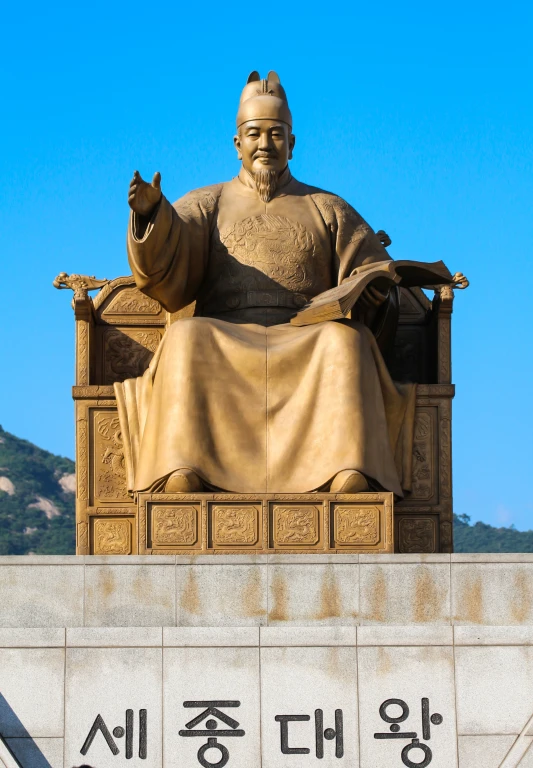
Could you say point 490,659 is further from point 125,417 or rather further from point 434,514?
point 125,417

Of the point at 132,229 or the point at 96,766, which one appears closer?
the point at 96,766

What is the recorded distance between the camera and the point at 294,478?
29.9 feet

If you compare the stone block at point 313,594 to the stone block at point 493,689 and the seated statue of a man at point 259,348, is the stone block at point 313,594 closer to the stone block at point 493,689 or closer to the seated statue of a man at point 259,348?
the stone block at point 493,689

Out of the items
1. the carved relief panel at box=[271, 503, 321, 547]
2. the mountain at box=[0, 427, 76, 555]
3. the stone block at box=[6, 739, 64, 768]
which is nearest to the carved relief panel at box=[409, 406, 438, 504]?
the carved relief panel at box=[271, 503, 321, 547]

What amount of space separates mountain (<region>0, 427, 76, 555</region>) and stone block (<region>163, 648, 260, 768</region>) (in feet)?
100

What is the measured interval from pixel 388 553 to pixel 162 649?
4.31 ft

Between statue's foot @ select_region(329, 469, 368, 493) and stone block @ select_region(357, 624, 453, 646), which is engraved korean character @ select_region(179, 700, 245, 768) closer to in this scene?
stone block @ select_region(357, 624, 453, 646)

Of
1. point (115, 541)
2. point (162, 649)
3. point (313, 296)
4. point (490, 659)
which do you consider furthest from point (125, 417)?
point (490, 659)

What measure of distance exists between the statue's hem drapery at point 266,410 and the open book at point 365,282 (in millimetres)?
105

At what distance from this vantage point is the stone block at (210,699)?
7.84 metres

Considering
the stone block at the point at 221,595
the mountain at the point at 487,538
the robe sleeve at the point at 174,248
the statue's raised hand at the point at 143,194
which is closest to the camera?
the stone block at the point at 221,595

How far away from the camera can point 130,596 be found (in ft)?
27.0

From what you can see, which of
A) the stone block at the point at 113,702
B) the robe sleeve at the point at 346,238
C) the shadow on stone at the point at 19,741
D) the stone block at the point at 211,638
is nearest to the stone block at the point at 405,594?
the stone block at the point at 211,638

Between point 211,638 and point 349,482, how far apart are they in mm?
1309
